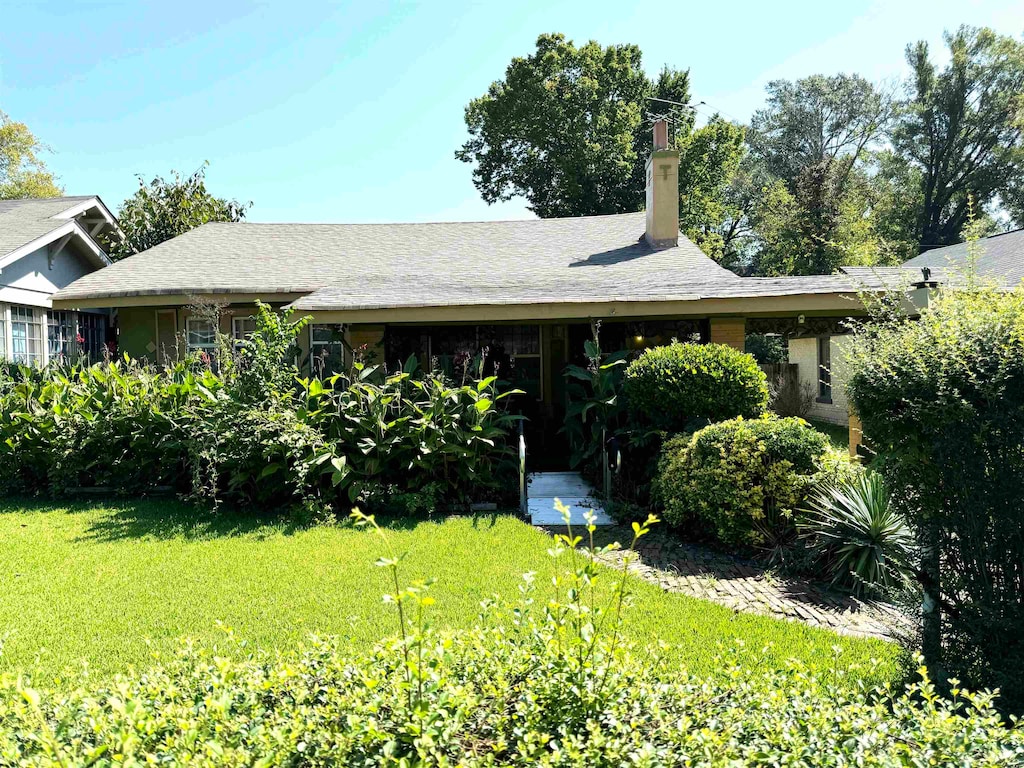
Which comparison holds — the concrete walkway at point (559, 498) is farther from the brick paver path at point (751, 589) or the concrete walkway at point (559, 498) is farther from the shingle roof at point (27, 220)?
the shingle roof at point (27, 220)

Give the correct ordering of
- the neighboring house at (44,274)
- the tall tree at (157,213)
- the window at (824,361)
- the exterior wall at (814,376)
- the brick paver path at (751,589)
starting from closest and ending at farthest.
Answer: the brick paver path at (751,589) → the neighboring house at (44,274) → the exterior wall at (814,376) → the window at (824,361) → the tall tree at (157,213)

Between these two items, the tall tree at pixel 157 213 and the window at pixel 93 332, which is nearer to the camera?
the window at pixel 93 332

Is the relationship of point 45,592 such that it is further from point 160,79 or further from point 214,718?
point 160,79

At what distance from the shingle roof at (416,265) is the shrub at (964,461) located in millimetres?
5629

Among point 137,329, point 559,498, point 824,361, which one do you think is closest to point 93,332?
point 137,329

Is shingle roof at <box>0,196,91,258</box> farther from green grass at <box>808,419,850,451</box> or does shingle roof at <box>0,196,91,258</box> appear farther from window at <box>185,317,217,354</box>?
green grass at <box>808,419,850,451</box>

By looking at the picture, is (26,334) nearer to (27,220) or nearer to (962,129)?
(27,220)

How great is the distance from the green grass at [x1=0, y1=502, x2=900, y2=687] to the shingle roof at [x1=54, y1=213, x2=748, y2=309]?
364 cm

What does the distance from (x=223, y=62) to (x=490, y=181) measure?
22978mm

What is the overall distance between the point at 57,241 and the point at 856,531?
1671 cm

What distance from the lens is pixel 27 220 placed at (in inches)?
571

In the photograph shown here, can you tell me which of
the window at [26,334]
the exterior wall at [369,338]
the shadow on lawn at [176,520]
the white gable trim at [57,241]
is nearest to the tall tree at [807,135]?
the exterior wall at [369,338]

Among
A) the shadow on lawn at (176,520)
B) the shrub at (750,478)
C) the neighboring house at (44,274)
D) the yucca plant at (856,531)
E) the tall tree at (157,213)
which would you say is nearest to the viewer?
the yucca plant at (856,531)

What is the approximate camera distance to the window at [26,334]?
512 inches
